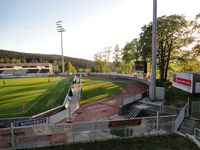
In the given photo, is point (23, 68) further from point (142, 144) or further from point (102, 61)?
point (142, 144)

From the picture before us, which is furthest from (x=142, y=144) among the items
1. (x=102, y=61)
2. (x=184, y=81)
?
(x=102, y=61)

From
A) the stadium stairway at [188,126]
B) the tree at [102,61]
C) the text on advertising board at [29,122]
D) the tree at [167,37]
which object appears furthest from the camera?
the tree at [102,61]

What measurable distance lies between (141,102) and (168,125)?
1028cm

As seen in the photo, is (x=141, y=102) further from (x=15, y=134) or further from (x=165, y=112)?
(x=15, y=134)

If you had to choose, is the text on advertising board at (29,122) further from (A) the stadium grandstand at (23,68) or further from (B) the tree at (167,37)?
(A) the stadium grandstand at (23,68)

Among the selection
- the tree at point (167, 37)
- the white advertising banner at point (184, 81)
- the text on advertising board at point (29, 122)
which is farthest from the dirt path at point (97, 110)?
the tree at point (167, 37)

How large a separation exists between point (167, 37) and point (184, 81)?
13637 millimetres

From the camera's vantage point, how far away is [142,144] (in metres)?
12.2

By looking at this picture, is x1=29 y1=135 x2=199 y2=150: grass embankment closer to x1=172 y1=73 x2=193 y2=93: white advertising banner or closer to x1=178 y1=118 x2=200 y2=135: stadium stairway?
x1=178 y1=118 x2=200 y2=135: stadium stairway

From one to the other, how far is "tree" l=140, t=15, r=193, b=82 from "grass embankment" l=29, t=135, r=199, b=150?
24.7 meters

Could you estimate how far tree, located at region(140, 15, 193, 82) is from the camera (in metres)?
33.7

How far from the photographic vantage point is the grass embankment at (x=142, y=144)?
11.8 metres

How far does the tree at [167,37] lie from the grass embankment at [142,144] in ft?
80.9

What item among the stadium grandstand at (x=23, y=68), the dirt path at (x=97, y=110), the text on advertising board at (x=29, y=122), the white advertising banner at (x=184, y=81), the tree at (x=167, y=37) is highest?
the tree at (x=167, y=37)
